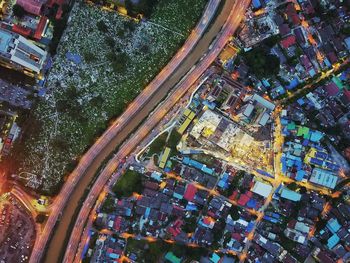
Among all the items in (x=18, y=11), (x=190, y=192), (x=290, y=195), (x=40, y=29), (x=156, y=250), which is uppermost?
(x=18, y=11)

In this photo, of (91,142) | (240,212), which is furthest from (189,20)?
(240,212)

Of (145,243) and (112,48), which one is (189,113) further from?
(145,243)

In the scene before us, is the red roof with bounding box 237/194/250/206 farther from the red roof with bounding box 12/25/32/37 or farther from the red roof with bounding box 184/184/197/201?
the red roof with bounding box 12/25/32/37

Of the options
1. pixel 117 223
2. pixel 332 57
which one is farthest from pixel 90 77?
pixel 332 57

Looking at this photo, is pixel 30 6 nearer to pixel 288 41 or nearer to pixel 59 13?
pixel 59 13

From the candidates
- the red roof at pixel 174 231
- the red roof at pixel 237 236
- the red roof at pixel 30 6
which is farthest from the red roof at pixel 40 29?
the red roof at pixel 237 236

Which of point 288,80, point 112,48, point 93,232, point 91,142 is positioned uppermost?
point 288,80
